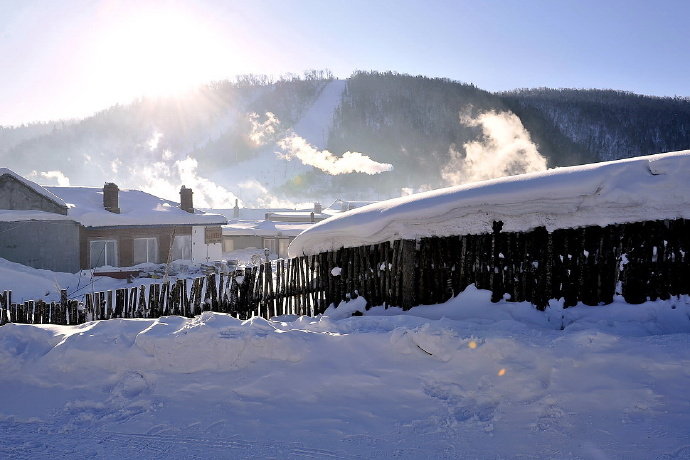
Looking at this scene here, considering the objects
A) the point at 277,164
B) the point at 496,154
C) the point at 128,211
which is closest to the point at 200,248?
the point at 128,211

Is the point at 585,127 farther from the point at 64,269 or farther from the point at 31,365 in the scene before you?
the point at 31,365

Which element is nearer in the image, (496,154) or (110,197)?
(110,197)

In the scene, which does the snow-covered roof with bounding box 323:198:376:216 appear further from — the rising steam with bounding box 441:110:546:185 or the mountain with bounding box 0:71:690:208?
the mountain with bounding box 0:71:690:208

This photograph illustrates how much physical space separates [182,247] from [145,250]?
6.44 feet

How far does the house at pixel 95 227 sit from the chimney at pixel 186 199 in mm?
48

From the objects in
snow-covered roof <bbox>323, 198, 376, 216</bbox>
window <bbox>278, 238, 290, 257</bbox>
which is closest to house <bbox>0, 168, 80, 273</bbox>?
window <bbox>278, 238, 290, 257</bbox>

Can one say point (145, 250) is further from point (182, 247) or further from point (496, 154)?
point (496, 154)

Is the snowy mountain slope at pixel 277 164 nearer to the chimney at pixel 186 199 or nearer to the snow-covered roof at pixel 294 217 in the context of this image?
the snow-covered roof at pixel 294 217

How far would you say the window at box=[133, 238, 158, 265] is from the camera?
74.2 feet

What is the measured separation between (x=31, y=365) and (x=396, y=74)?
6729 inches

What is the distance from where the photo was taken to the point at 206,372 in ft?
17.0

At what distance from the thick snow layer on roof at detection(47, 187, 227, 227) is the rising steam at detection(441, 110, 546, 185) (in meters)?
38.5

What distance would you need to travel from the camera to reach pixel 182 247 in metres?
24.4

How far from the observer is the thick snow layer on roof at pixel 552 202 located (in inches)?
209
